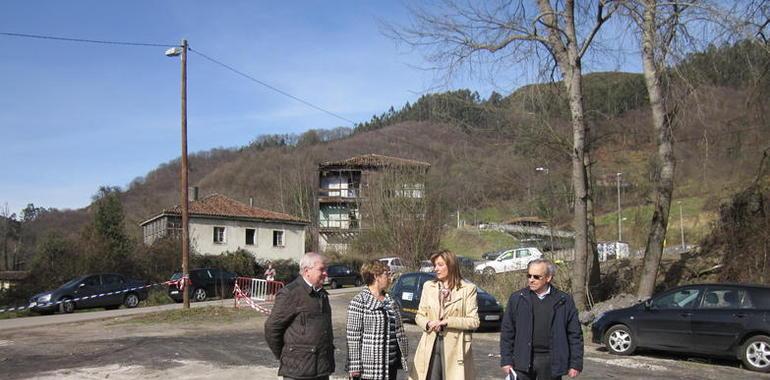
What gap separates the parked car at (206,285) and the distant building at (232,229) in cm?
1422

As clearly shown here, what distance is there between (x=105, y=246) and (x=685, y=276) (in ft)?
81.5

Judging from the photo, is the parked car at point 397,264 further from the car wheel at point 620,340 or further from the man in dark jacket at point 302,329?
the man in dark jacket at point 302,329

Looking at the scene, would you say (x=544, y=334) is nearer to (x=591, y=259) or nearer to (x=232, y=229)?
(x=591, y=259)

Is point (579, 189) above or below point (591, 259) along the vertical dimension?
above

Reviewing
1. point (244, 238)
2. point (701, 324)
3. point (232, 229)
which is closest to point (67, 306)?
point (701, 324)

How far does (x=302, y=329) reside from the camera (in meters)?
5.04

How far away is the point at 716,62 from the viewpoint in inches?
616

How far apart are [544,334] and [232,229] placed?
146 ft

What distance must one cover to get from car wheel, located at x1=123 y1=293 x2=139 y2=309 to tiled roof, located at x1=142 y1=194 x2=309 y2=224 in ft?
62.0

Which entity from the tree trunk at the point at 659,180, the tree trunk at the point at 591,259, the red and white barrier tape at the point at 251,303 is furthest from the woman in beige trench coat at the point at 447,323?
the red and white barrier tape at the point at 251,303

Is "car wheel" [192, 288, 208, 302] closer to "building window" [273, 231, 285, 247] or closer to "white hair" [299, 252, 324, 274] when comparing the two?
"building window" [273, 231, 285, 247]

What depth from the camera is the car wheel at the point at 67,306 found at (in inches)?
964

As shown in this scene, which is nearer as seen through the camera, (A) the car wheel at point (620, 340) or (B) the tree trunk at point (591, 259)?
(A) the car wheel at point (620, 340)

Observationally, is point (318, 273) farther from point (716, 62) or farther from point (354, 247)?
point (354, 247)
